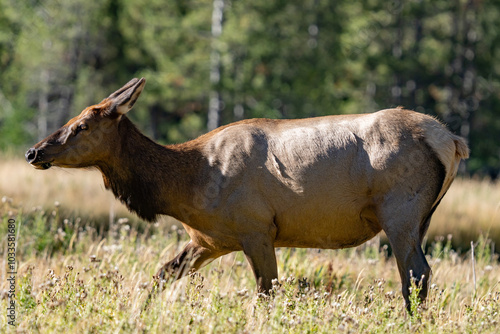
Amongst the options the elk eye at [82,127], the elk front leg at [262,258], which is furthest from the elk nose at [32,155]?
the elk front leg at [262,258]

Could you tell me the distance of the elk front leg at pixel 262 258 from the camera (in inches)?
238

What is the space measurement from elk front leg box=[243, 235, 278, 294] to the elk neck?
2.64ft

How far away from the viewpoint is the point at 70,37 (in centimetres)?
3359

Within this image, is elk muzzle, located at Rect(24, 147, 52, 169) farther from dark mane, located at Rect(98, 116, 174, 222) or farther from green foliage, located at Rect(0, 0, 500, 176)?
green foliage, located at Rect(0, 0, 500, 176)

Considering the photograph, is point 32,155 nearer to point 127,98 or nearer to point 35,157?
point 35,157

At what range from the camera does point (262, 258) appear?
604 cm

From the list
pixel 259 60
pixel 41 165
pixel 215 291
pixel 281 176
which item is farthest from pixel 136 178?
pixel 259 60

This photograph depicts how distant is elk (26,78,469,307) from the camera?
6043 mm

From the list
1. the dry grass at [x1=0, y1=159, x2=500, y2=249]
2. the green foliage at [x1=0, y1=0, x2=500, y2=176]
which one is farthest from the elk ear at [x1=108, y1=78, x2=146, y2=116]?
the green foliage at [x1=0, y1=0, x2=500, y2=176]

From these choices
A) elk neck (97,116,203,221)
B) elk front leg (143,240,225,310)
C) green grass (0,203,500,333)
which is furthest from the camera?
elk front leg (143,240,225,310)

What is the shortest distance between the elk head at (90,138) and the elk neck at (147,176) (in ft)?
0.33

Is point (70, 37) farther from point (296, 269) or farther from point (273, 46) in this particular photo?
point (296, 269)

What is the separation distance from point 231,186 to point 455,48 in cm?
2892

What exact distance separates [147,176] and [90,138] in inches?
24.4
